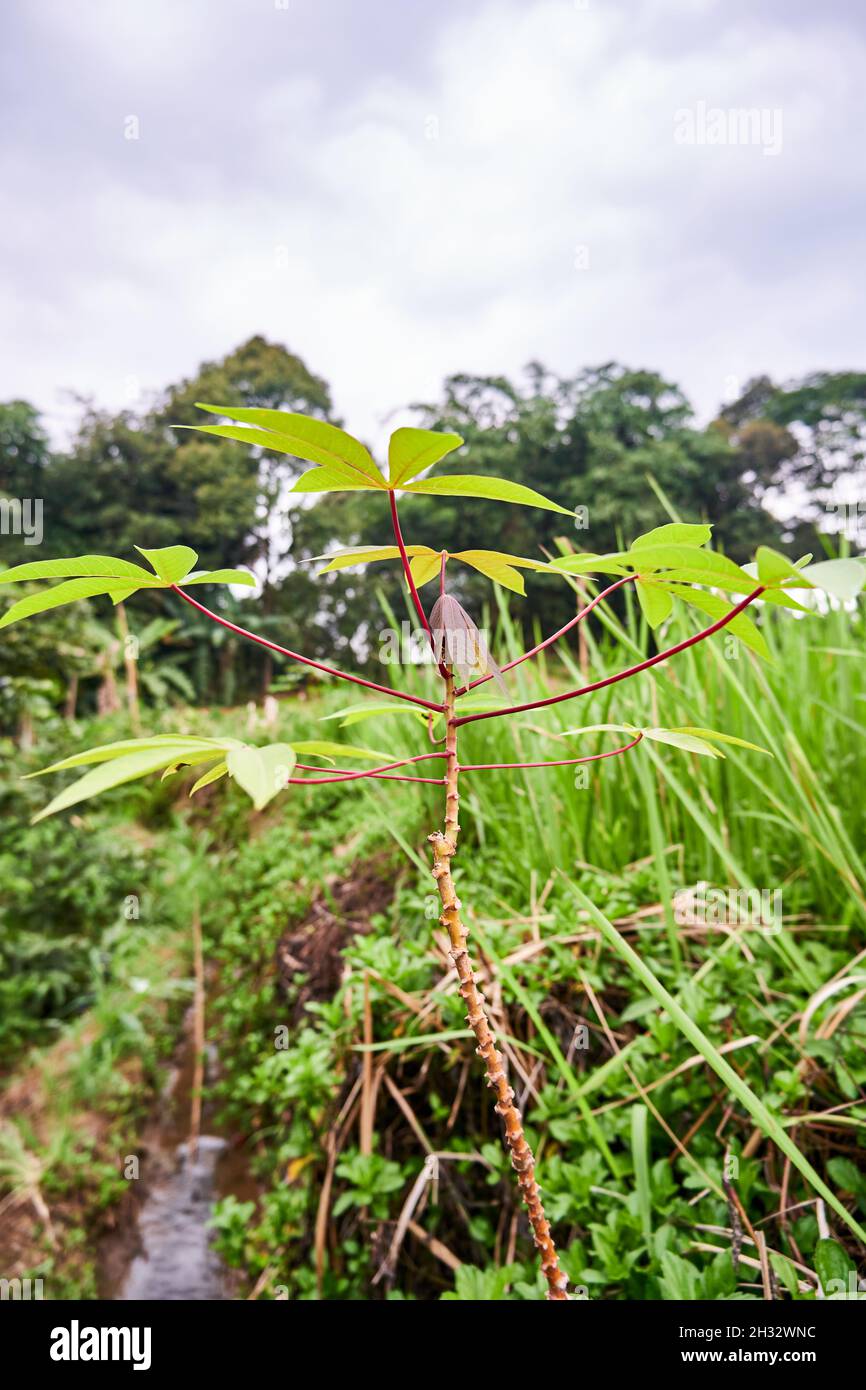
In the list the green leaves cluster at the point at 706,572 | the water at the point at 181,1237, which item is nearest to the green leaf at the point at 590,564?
the green leaves cluster at the point at 706,572

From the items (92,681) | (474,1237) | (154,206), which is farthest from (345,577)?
(154,206)

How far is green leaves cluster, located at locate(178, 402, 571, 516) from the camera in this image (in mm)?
219

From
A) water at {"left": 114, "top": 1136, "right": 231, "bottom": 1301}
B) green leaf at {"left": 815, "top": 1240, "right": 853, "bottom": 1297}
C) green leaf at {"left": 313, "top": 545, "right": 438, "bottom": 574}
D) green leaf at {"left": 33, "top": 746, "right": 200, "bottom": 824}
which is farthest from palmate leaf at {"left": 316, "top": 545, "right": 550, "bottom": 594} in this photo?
water at {"left": 114, "top": 1136, "right": 231, "bottom": 1301}

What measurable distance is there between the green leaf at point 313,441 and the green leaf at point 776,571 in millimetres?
139

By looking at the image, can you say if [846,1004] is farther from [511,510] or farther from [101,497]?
[101,497]

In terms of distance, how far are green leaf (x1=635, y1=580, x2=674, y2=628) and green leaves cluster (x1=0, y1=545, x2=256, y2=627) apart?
18 cm

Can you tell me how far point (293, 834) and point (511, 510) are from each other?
7.64 meters

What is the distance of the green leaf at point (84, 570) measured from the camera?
0.25 m

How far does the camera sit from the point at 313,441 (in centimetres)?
23

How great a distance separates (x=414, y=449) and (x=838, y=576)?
0.14 m

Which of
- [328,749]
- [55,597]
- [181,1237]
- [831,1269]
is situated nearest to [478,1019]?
[328,749]

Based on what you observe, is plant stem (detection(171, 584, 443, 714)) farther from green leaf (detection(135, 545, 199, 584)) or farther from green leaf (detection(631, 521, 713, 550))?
green leaf (detection(631, 521, 713, 550))

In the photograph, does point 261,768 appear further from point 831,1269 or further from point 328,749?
point 831,1269

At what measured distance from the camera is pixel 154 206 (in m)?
11.7
